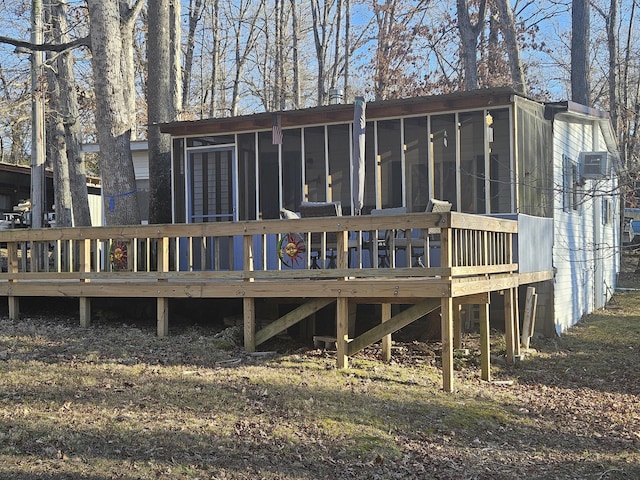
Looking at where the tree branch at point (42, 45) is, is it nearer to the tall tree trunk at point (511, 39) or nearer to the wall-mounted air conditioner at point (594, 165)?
the wall-mounted air conditioner at point (594, 165)

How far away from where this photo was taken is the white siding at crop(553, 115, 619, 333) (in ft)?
40.0

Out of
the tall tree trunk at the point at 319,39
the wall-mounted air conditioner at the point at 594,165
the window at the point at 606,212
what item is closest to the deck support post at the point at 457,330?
the wall-mounted air conditioner at the point at 594,165

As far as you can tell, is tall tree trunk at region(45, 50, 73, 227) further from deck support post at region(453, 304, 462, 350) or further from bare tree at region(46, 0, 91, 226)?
deck support post at region(453, 304, 462, 350)

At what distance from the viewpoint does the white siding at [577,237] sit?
480 inches


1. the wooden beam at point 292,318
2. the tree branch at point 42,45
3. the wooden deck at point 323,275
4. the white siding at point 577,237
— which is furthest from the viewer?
the white siding at point 577,237

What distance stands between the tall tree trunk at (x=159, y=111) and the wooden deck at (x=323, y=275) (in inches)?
106

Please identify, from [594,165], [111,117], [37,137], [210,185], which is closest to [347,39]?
[37,137]

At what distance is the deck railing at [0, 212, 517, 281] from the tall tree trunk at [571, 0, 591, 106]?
948 cm

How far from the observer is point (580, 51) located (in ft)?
58.6

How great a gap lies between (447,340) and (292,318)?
1.95 meters

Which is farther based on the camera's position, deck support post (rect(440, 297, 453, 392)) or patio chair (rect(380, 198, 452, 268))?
patio chair (rect(380, 198, 452, 268))

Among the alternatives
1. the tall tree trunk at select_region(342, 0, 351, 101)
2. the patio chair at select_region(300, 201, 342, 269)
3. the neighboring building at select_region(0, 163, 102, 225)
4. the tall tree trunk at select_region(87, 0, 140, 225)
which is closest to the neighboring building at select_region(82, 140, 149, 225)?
the tall tree trunk at select_region(87, 0, 140, 225)

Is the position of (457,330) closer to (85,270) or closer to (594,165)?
(85,270)

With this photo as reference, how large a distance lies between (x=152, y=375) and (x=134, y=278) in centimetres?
231
